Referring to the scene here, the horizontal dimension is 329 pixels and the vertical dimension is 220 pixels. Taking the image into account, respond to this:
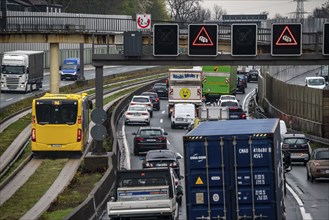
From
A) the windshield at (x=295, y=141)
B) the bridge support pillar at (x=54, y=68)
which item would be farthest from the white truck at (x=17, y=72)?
the windshield at (x=295, y=141)

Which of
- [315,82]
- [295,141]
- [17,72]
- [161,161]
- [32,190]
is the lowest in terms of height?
[32,190]

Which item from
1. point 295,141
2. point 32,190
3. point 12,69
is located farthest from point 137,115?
point 32,190

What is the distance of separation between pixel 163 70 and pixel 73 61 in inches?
1118

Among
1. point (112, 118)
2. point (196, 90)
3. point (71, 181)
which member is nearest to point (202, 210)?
point (71, 181)

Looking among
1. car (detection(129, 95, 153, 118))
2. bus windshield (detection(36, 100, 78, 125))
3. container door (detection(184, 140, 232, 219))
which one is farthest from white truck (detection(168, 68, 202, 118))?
container door (detection(184, 140, 232, 219))

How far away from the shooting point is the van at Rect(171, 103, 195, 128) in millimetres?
67438

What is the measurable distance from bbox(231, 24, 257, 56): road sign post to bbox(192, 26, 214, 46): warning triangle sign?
1.05 meters

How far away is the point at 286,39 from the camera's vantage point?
44344 millimetres

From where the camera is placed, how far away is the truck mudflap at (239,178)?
79.4 ft

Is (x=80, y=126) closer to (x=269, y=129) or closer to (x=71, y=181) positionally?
(x=71, y=181)

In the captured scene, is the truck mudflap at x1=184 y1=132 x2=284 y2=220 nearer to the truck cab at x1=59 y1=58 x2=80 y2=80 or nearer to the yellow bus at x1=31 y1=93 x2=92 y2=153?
the yellow bus at x1=31 y1=93 x2=92 y2=153

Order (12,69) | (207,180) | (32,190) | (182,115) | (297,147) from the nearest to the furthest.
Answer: (207,180) → (32,190) → (297,147) → (182,115) → (12,69)

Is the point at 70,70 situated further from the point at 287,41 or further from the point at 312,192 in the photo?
the point at 312,192

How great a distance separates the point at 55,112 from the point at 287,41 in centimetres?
1021
